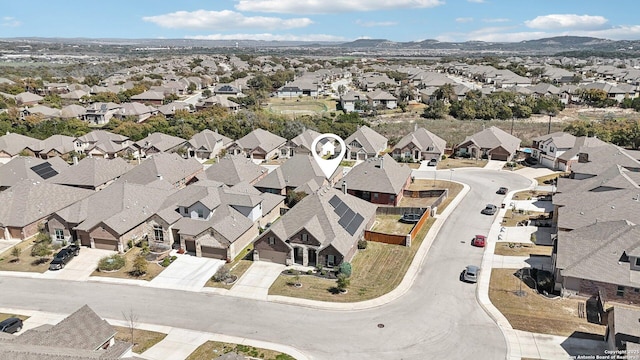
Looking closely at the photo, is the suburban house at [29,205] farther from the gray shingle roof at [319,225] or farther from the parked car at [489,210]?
the parked car at [489,210]

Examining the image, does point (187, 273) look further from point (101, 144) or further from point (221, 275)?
point (101, 144)

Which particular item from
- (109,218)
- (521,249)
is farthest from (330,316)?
(109,218)

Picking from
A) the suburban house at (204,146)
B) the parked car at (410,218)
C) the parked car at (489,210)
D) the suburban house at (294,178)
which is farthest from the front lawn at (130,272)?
the suburban house at (204,146)

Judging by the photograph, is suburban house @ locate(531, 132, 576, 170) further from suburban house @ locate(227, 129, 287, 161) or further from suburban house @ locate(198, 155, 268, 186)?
suburban house @ locate(198, 155, 268, 186)

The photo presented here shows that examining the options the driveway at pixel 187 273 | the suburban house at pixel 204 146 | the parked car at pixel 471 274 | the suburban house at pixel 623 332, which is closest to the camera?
the suburban house at pixel 623 332

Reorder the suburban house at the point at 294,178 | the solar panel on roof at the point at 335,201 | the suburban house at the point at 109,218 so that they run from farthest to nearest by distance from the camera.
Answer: the suburban house at the point at 294,178, the solar panel on roof at the point at 335,201, the suburban house at the point at 109,218

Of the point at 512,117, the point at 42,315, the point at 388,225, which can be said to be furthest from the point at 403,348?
the point at 512,117
